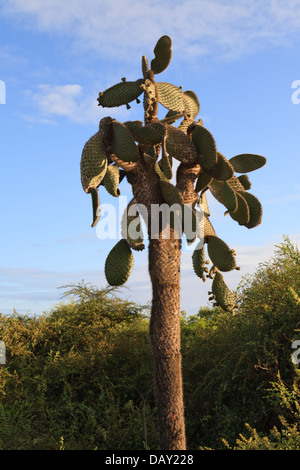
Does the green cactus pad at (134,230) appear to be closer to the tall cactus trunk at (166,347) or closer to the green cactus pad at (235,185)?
the tall cactus trunk at (166,347)

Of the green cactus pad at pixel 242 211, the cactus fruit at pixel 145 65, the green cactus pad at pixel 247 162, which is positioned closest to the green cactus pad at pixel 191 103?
the cactus fruit at pixel 145 65

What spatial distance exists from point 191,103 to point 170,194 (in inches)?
70.2

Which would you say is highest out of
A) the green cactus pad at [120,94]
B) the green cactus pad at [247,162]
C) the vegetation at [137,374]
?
the green cactus pad at [120,94]

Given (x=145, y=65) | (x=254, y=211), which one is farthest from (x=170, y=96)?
(x=254, y=211)

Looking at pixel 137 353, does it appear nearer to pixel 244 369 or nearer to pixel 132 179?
pixel 244 369

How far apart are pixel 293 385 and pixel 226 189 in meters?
2.79

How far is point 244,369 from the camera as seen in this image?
305 inches

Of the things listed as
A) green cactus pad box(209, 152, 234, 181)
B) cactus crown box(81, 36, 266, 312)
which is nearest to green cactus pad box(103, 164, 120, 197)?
cactus crown box(81, 36, 266, 312)

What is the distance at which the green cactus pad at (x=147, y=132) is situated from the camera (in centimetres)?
596

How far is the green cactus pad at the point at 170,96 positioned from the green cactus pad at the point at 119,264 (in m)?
1.86

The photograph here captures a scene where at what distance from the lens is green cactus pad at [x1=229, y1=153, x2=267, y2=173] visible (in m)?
7.24

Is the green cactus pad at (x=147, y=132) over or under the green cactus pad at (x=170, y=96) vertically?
under

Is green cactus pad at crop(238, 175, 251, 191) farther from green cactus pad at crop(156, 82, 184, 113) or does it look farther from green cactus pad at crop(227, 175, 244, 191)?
green cactus pad at crop(156, 82, 184, 113)

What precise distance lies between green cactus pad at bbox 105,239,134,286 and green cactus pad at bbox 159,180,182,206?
0.78m
